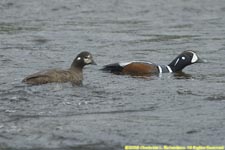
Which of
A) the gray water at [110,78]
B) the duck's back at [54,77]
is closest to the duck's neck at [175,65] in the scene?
the gray water at [110,78]

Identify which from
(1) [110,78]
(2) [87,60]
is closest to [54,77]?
(2) [87,60]

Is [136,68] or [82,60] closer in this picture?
[82,60]

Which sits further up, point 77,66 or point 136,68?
point 77,66

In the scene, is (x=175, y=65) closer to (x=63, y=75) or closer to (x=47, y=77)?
(x=63, y=75)

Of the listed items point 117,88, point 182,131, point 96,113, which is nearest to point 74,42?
point 117,88

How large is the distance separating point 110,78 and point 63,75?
117 cm

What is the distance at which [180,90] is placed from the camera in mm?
13719

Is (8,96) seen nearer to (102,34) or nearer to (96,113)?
(96,113)

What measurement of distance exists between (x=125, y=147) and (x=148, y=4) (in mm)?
16632

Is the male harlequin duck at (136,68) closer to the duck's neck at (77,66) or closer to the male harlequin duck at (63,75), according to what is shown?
the male harlequin duck at (63,75)

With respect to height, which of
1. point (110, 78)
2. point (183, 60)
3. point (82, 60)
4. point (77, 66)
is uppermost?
point (82, 60)

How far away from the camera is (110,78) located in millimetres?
15125

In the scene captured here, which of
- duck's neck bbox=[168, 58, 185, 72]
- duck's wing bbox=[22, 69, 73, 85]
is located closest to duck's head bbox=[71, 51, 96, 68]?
duck's wing bbox=[22, 69, 73, 85]

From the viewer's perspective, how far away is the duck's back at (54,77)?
13.9m
